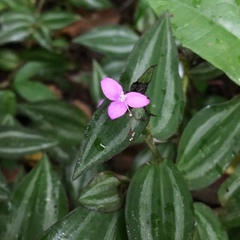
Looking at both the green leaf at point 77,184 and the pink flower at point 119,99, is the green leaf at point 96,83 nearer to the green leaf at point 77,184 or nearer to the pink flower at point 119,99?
the green leaf at point 77,184

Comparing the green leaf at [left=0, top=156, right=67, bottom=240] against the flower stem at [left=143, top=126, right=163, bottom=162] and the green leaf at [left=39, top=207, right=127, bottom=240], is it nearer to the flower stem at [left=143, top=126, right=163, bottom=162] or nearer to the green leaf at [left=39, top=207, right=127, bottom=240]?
the green leaf at [left=39, top=207, right=127, bottom=240]

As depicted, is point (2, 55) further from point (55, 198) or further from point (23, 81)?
point (55, 198)

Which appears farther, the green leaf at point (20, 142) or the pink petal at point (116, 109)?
the green leaf at point (20, 142)

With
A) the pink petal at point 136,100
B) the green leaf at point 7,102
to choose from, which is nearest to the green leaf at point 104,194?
the pink petal at point 136,100

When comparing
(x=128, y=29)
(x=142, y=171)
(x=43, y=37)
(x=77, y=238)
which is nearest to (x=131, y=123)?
(x=142, y=171)

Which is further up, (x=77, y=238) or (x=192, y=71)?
(x=192, y=71)

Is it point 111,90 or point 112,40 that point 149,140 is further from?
point 112,40
